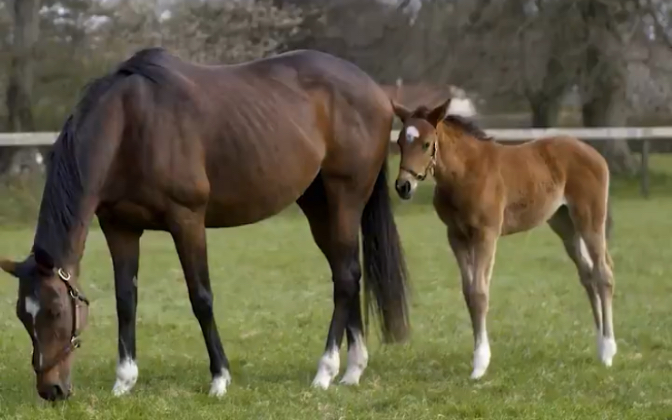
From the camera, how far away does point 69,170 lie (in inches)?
188

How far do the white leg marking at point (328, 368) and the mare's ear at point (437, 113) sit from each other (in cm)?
148

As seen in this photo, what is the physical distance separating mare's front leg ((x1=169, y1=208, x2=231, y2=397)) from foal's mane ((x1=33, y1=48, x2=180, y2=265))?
552 millimetres

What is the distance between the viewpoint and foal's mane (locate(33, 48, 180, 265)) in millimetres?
4629

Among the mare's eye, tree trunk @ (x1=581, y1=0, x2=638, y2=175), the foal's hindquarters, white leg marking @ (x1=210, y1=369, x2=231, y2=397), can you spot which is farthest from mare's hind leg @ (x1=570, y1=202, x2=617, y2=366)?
tree trunk @ (x1=581, y1=0, x2=638, y2=175)

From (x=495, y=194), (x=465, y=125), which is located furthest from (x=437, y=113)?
(x=495, y=194)

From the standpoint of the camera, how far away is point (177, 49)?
21625 millimetres

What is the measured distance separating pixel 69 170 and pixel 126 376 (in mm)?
1245

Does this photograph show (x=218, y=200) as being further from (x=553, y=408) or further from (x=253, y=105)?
(x=553, y=408)

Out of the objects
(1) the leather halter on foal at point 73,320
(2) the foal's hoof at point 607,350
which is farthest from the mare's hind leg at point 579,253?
(1) the leather halter on foal at point 73,320

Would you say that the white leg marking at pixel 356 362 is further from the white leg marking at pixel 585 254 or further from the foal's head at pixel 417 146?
the white leg marking at pixel 585 254

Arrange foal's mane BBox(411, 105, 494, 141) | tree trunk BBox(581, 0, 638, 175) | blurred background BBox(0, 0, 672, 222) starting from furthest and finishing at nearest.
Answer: tree trunk BBox(581, 0, 638, 175)
blurred background BBox(0, 0, 672, 222)
foal's mane BBox(411, 105, 494, 141)

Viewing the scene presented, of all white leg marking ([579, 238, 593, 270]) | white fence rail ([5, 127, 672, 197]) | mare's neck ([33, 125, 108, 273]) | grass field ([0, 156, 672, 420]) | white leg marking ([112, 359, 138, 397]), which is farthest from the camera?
white fence rail ([5, 127, 672, 197])

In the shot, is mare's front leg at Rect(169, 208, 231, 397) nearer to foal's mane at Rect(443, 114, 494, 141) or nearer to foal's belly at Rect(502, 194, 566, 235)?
foal's mane at Rect(443, 114, 494, 141)

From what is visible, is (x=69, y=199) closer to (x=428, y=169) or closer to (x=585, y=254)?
(x=428, y=169)
